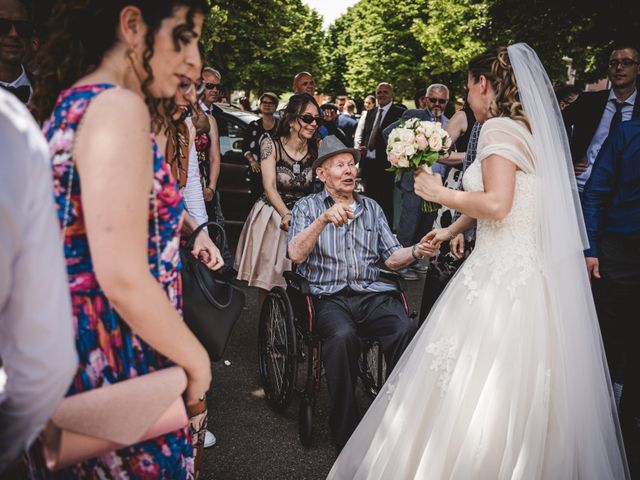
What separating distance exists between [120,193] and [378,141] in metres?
7.56

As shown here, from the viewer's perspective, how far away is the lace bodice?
8.14ft

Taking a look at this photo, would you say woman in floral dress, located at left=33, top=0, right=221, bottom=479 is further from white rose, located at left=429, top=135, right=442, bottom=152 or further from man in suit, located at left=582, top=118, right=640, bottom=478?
man in suit, located at left=582, top=118, right=640, bottom=478

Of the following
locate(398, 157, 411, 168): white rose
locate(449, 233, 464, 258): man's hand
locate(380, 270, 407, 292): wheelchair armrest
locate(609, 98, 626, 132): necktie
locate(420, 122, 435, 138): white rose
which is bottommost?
locate(380, 270, 407, 292): wheelchair armrest

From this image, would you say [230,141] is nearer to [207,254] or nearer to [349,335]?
[349,335]

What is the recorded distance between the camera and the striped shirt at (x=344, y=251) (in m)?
3.46

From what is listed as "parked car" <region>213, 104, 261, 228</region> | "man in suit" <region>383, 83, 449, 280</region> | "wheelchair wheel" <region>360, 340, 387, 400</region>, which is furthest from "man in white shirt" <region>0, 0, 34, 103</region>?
"parked car" <region>213, 104, 261, 228</region>

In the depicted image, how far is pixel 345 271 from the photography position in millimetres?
3475

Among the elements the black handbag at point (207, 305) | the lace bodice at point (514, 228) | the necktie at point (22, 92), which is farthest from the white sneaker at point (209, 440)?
the necktie at point (22, 92)

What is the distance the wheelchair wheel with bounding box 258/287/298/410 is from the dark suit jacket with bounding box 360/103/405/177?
16.4 feet

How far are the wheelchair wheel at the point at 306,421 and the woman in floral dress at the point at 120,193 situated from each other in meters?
1.75

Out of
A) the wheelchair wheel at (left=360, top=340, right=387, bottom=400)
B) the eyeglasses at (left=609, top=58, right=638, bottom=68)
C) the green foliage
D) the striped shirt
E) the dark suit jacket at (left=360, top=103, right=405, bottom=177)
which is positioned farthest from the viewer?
the green foliage

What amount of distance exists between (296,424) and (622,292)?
233cm

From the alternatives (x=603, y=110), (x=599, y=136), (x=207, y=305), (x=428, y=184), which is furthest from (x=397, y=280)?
(x=603, y=110)

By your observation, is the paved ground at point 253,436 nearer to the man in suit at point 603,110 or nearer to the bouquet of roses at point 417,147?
the bouquet of roses at point 417,147
